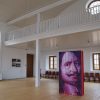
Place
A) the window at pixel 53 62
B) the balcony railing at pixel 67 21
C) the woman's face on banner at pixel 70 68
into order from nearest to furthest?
the woman's face on banner at pixel 70 68 → the balcony railing at pixel 67 21 → the window at pixel 53 62

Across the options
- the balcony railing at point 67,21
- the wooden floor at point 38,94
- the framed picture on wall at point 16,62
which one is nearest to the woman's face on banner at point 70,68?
the wooden floor at point 38,94

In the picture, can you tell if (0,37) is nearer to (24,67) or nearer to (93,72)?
(24,67)

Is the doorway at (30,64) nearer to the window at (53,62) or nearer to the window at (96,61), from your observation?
the window at (53,62)

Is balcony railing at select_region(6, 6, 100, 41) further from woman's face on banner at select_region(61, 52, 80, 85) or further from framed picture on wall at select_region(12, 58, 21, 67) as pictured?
framed picture on wall at select_region(12, 58, 21, 67)

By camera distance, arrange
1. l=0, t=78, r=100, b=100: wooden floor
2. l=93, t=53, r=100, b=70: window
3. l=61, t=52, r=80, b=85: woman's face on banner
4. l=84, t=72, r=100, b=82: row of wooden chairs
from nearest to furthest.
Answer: l=0, t=78, r=100, b=100: wooden floor, l=61, t=52, r=80, b=85: woman's face on banner, l=84, t=72, r=100, b=82: row of wooden chairs, l=93, t=53, r=100, b=70: window

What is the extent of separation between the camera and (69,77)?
282 inches

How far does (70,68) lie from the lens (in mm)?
7168

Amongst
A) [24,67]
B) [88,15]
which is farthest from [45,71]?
[88,15]

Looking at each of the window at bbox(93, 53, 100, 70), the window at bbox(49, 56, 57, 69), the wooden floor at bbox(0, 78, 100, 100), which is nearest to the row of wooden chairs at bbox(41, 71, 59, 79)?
the window at bbox(49, 56, 57, 69)

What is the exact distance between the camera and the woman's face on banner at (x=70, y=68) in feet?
23.0

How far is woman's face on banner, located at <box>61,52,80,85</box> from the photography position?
7018mm

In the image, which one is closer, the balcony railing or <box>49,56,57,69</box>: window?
the balcony railing

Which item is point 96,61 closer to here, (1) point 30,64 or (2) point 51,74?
(2) point 51,74

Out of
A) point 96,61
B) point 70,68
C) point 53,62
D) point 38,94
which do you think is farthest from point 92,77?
point 38,94
